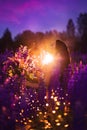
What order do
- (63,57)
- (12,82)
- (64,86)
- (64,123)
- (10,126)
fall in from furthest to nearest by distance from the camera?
(63,57)
(64,86)
(12,82)
(64,123)
(10,126)

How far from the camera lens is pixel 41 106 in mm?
9086

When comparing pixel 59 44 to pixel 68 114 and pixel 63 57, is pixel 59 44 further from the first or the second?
pixel 68 114

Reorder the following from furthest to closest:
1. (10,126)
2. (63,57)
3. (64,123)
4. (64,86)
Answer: (63,57), (64,86), (64,123), (10,126)

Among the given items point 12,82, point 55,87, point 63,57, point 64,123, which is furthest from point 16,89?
point 63,57

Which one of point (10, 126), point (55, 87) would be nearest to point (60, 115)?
point (55, 87)

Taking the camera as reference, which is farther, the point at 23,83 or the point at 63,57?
the point at 63,57

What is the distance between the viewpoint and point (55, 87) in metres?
9.19

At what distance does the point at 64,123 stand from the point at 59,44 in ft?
26.0

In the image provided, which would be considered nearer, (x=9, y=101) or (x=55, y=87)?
(x=9, y=101)

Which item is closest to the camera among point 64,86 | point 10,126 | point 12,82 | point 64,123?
point 10,126

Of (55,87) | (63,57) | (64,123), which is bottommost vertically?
A: (64,123)

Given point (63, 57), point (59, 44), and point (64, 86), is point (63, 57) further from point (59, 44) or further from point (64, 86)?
point (64, 86)

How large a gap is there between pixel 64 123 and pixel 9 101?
128cm

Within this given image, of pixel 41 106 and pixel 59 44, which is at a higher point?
pixel 59 44
